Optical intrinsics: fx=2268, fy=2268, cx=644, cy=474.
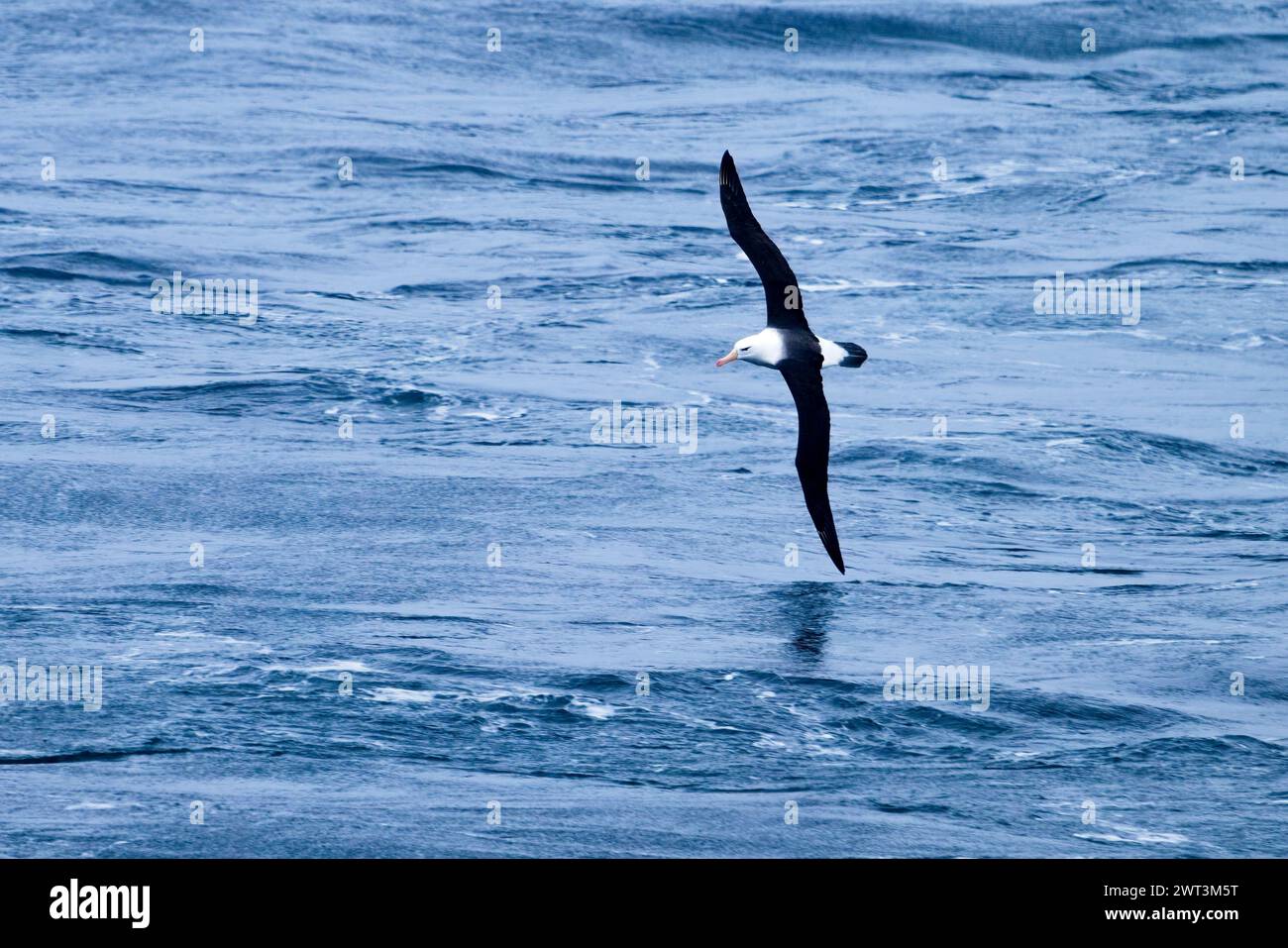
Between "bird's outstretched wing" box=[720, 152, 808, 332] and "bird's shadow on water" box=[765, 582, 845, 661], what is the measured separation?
1.83 meters

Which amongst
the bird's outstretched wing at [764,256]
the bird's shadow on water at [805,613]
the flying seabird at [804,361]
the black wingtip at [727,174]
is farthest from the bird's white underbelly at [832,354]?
the bird's shadow on water at [805,613]

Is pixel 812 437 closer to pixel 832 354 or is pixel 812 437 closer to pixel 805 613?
pixel 832 354

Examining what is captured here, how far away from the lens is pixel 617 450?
19.2 m

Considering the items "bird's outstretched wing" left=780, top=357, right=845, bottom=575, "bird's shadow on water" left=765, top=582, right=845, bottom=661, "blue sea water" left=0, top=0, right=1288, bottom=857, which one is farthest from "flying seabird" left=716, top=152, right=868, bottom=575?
"blue sea water" left=0, top=0, right=1288, bottom=857

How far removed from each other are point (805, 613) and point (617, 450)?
4783mm

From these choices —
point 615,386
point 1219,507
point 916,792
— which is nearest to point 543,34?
point 615,386

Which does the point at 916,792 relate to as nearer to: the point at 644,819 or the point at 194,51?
the point at 644,819

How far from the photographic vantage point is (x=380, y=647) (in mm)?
13688

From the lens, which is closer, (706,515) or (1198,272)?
(706,515)

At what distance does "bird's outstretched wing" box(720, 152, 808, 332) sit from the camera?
555 inches

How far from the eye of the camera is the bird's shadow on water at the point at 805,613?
46.1 feet

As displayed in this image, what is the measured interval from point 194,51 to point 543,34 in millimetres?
6109

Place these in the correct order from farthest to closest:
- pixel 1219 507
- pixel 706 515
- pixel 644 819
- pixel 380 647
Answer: pixel 1219 507, pixel 706 515, pixel 380 647, pixel 644 819

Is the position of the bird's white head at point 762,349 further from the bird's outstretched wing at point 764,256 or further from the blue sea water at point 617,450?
the blue sea water at point 617,450
